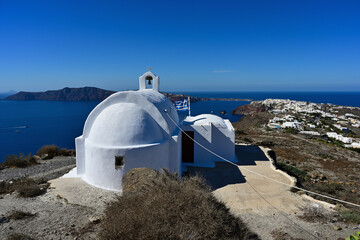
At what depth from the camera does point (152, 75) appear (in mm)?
13953

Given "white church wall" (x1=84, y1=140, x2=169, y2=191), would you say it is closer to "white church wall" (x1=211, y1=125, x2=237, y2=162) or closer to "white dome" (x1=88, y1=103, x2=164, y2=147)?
"white dome" (x1=88, y1=103, x2=164, y2=147)

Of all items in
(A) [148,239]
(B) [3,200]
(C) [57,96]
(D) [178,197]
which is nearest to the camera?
(A) [148,239]

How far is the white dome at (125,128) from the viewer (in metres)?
9.34

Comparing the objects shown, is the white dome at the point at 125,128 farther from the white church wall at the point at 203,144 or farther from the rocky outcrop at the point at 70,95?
the rocky outcrop at the point at 70,95

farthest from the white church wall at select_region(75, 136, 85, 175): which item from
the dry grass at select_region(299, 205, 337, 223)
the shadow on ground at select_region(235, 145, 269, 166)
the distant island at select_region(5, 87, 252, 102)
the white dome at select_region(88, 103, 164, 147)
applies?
the distant island at select_region(5, 87, 252, 102)

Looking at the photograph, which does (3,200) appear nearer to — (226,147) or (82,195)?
(82,195)

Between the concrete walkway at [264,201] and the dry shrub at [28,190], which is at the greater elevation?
the dry shrub at [28,190]

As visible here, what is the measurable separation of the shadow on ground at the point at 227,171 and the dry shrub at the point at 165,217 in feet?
13.6

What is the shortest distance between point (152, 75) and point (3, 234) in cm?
1071

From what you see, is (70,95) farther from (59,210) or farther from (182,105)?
(59,210)

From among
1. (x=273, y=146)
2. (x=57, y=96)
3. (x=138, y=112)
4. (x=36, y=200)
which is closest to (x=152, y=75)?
(x=138, y=112)

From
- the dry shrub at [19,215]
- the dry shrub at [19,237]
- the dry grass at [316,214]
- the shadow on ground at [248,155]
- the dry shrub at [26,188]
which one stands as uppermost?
the dry shrub at [19,237]

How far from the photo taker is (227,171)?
477 inches

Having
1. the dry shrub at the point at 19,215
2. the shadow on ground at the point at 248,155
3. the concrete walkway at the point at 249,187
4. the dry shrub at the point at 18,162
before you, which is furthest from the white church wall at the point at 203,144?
the dry shrub at the point at 18,162
